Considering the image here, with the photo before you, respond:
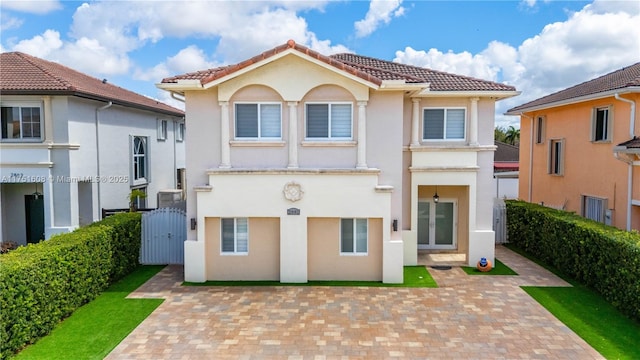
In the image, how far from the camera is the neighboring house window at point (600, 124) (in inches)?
786

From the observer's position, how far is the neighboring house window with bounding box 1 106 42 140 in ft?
64.1

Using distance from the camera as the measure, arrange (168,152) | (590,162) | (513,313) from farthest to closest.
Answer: (168,152)
(590,162)
(513,313)

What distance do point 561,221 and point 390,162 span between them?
6938mm

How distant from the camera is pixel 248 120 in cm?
1566

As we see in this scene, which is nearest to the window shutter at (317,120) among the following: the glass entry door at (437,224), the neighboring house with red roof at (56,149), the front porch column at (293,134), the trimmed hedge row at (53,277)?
the front porch column at (293,134)

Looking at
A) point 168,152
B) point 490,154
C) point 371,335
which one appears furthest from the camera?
point 168,152

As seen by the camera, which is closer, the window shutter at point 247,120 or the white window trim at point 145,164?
the window shutter at point 247,120

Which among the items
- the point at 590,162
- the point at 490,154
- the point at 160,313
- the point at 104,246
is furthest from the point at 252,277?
the point at 590,162

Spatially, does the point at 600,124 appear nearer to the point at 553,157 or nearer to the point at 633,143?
the point at 633,143

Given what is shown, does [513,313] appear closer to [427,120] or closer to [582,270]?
[582,270]

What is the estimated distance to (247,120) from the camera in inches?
617

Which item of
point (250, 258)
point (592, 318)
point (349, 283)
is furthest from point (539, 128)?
point (250, 258)

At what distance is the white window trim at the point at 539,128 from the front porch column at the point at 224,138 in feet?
61.8

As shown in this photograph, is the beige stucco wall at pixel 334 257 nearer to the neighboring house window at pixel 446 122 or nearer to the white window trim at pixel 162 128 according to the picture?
the neighboring house window at pixel 446 122
